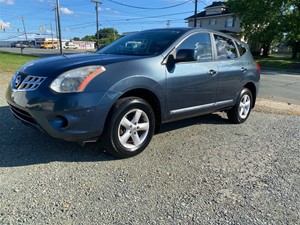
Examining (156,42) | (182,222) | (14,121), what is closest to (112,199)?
(182,222)

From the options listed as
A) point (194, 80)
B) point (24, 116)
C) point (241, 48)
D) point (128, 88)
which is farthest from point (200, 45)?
point (24, 116)

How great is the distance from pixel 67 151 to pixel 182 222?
6.34 ft

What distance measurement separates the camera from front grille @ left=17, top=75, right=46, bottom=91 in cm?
327

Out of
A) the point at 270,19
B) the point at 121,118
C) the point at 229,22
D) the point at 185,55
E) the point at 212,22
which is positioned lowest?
the point at 121,118

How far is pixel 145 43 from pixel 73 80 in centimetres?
163

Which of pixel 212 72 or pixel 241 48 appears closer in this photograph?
pixel 212 72

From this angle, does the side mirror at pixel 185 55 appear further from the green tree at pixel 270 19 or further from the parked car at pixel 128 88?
the green tree at pixel 270 19

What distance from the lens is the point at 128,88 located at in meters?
3.52

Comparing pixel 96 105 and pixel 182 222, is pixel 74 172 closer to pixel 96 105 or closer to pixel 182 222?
pixel 96 105

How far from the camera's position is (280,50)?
248 ft

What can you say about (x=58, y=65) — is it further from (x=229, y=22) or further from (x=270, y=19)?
(x=229, y=22)

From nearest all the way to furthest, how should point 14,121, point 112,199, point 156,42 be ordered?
1. point 112,199
2. point 156,42
3. point 14,121

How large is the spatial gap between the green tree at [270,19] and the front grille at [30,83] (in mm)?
29464

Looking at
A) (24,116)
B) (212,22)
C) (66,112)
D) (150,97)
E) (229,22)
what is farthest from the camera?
(212,22)
